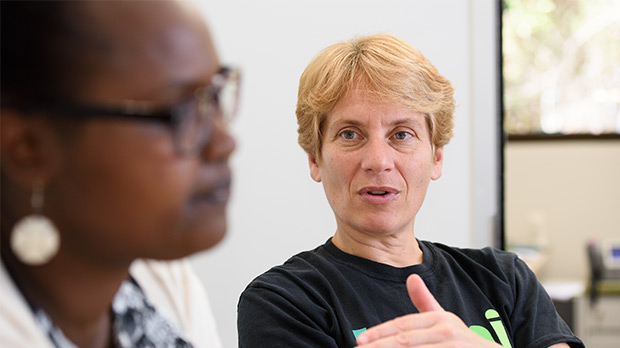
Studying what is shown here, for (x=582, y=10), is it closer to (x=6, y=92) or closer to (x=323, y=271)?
(x=323, y=271)

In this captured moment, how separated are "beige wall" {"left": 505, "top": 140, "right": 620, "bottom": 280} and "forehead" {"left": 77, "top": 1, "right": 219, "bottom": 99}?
14.5 feet

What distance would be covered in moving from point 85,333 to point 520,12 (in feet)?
16.7

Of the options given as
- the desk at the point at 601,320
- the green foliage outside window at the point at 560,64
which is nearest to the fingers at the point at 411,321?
→ the desk at the point at 601,320

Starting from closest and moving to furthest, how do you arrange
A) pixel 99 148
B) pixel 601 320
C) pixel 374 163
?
pixel 99 148
pixel 374 163
pixel 601 320

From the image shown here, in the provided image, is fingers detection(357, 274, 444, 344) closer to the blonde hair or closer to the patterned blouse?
the patterned blouse

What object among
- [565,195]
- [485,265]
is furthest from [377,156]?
[565,195]

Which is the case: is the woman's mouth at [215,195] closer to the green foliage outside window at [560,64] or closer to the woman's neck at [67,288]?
the woman's neck at [67,288]

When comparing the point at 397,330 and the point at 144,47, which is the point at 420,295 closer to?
the point at 397,330

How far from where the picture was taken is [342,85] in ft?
4.32

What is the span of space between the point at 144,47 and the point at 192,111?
55mm

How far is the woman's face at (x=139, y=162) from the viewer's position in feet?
1.60

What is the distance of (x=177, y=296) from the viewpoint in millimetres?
726

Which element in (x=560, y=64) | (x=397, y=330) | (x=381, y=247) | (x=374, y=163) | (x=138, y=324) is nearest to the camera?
(x=138, y=324)

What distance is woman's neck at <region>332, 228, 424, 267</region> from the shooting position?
135 centimetres
